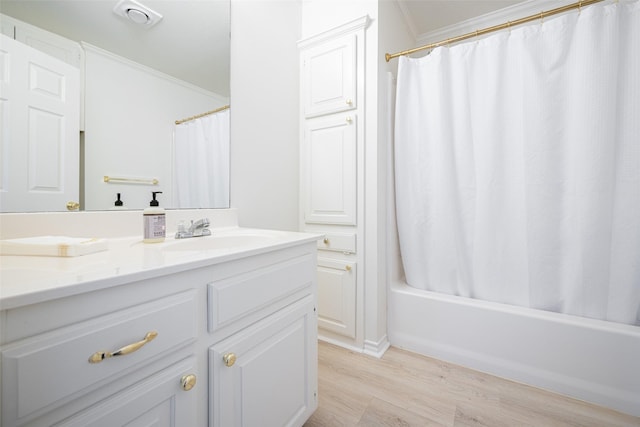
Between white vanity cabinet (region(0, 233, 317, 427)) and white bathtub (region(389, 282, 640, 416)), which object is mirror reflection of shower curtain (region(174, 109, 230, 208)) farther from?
white bathtub (region(389, 282, 640, 416))

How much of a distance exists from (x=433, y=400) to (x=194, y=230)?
1368 millimetres

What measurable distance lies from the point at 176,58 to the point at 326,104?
89cm

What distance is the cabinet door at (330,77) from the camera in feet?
5.50

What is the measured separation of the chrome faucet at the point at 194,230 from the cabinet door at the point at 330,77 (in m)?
1.09

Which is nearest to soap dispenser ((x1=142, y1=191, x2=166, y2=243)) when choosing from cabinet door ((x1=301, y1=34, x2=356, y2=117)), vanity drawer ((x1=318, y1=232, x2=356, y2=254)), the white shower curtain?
vanity drawer ((x1=318, y1=232, x2=356, y2=254))

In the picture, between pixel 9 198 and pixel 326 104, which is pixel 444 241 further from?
pixel 9 198

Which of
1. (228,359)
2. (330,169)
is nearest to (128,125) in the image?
(228,359)

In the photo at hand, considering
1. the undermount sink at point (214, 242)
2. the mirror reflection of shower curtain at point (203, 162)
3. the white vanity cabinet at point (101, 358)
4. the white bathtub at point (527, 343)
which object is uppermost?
the mirror reflection of shower curtain at point (203, 162)

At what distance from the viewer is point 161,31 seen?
3.80 feet

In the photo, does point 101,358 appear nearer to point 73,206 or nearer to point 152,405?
point 152,405

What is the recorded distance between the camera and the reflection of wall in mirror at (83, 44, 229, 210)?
3.13 ft

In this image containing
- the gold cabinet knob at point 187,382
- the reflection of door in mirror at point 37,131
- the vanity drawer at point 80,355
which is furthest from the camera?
the reflection of door in mirror at point 37,131

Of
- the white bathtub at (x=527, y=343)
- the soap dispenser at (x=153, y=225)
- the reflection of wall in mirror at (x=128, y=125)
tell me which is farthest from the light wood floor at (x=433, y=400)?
the reflection of wall in mirror at (x=128, y=125)

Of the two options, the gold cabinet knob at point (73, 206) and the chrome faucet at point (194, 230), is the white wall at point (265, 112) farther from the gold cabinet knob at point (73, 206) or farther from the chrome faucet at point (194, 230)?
the gold cabinet knob at point (73, 206)
